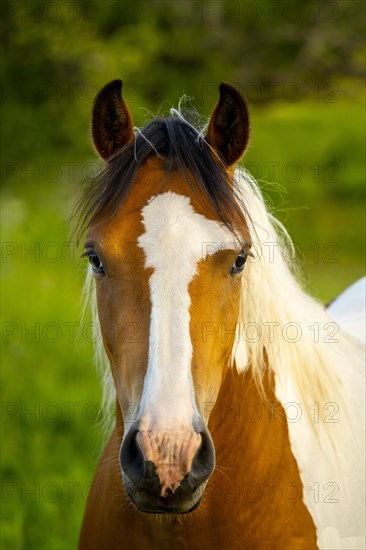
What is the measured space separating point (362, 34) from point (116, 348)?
2129 cm

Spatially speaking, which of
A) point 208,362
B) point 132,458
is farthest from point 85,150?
point 132,458

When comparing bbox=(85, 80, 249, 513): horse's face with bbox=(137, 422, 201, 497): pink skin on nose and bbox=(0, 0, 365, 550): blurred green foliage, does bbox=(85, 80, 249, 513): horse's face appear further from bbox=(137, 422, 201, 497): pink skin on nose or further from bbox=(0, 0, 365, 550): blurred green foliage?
bbox=(0, 0, 365, 550): blurred green foliage

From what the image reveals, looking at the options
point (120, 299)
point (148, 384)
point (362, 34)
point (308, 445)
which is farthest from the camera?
point (362, 34)

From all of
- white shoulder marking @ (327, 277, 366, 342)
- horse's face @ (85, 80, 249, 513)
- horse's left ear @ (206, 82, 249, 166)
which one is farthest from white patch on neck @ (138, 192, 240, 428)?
white shoulder marking @ (327, 277, 366, 342)

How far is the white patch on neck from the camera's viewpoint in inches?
83.0

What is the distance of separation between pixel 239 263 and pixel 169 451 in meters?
0.70

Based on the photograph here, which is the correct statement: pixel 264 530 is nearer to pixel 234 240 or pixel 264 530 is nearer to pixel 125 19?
pixel 234 240

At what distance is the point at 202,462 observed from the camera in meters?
2.15

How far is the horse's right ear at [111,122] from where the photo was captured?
262 cm

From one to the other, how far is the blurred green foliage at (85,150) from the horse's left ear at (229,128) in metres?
0.12

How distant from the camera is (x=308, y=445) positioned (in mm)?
2842

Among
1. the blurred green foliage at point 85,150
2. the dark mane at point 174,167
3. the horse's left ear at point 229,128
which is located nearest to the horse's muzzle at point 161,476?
the dark mane at point 174,167

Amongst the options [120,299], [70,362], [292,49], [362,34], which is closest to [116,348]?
[120,299]

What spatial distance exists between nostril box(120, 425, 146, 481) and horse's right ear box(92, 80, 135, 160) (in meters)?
1.05
